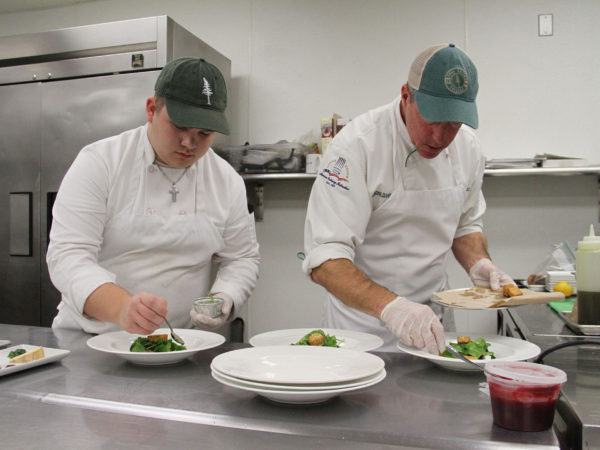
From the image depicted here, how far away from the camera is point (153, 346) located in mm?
1324

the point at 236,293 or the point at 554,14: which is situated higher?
the point at 554,14

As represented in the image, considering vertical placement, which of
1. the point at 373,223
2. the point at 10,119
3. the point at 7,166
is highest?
the point at 10,119

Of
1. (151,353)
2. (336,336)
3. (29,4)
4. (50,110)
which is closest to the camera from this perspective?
(151,353)

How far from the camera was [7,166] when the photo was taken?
3.43 metres

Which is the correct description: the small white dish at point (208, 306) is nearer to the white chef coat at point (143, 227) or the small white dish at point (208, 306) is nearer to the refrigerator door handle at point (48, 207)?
the white chef coat at point (143, 227)

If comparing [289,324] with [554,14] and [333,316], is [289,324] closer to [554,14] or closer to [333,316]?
[333,316]

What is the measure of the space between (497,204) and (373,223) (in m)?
1.71

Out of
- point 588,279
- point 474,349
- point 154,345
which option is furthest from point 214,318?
point 588,279

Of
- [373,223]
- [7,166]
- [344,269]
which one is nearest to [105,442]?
[344,269]

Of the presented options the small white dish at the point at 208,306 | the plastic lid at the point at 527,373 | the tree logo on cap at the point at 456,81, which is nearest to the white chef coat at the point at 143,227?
the small white dish at the point at 208,306

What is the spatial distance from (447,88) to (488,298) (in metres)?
0.60

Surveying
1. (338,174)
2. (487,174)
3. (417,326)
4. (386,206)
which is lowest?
(417,326)

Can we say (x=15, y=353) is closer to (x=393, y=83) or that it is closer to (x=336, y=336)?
(x=336, y=336)

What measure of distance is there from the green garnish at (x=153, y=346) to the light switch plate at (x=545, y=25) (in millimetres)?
2915
